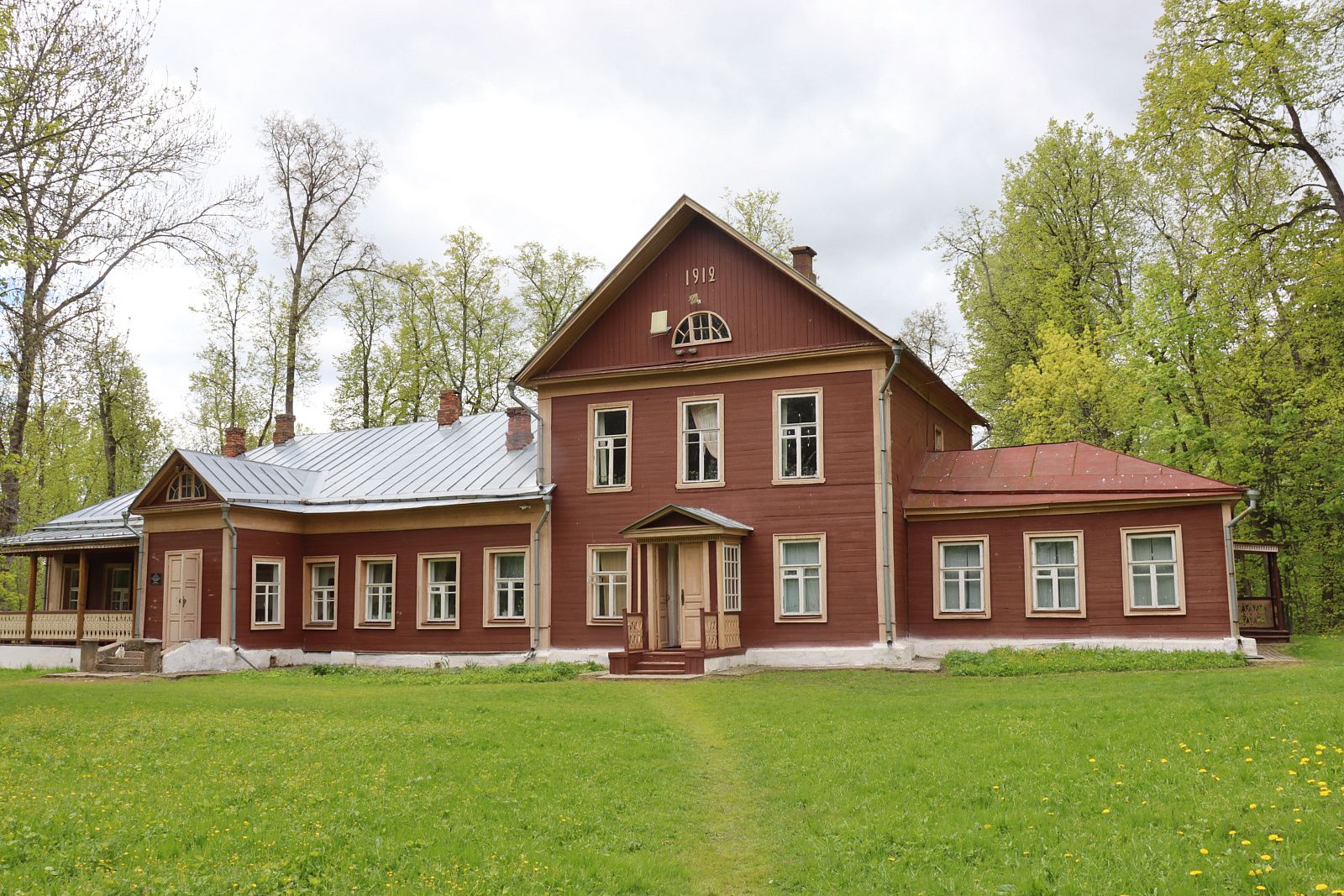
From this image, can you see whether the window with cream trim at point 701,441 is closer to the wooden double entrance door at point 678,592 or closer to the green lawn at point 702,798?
the wooden double entrance door at point 678,592

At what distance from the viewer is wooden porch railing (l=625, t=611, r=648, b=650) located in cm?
2077

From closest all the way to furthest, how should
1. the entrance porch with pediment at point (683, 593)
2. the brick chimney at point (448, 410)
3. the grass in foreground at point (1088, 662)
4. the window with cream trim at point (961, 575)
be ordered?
the grass in foreground at point (1088, 662) < the entrance porch with pediment at point (683, 593) < the window with cream trim at point (961, 575) < the brick chimney at point (448, 410)

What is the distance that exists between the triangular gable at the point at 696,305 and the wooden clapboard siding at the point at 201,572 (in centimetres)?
769

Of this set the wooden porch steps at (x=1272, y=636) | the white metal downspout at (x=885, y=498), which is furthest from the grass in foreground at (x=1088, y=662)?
the wooden porch steps at (x=1272, y=636)

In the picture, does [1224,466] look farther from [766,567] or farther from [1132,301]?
[766,567]

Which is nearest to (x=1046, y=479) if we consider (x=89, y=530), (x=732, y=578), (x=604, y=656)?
(x=732, y=578)

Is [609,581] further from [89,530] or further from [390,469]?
[89,530]

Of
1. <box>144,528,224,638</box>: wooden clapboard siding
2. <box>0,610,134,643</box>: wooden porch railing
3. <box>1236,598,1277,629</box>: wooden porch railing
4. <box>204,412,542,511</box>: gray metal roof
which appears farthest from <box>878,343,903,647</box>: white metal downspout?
<box>0,610,134,643</box>: wooden porch railing

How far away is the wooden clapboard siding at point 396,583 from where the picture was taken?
24125 mm

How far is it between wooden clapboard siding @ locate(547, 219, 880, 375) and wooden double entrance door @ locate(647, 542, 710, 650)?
12.4ft

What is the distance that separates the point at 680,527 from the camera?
2102 centimetres

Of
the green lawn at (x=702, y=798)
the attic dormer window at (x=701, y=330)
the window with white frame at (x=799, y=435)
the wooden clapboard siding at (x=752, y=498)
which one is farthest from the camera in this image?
the attic dormer window at (x=701, y=330)

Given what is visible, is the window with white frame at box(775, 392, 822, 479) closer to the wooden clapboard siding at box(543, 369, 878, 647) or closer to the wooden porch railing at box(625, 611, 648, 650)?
the wooden clapboard siding at box(543, 369, 878, 647)

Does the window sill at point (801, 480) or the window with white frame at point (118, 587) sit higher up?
the window sill at point (801, 480)
